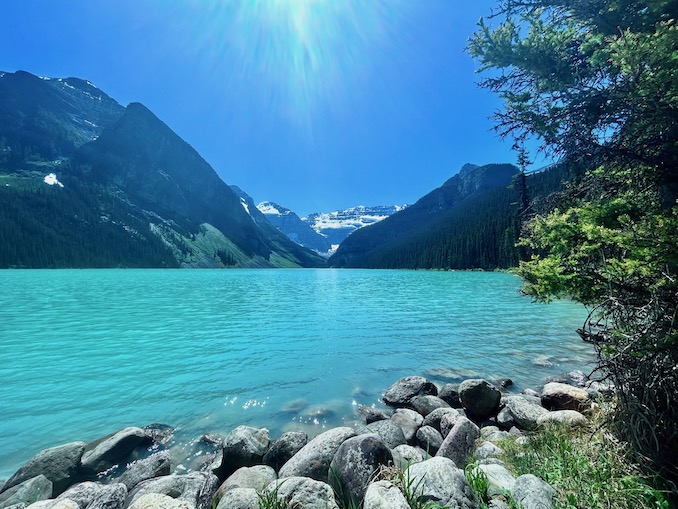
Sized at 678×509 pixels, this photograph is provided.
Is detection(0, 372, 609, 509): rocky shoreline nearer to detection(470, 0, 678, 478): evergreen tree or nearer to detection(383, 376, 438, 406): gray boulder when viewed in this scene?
detection(383, 376, 438, 406): gray boulder

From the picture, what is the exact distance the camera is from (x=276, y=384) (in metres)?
13.0

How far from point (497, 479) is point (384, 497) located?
189 cm

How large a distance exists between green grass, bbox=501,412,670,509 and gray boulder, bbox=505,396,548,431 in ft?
7.84

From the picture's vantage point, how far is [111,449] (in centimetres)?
817

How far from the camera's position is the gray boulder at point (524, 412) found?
8.59 metres

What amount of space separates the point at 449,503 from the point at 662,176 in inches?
262

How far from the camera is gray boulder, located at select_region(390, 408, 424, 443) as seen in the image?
29.5 feet

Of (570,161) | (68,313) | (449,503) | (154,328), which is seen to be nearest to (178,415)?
(449,503)

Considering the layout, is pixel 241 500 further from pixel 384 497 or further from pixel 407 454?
pixel 407 454

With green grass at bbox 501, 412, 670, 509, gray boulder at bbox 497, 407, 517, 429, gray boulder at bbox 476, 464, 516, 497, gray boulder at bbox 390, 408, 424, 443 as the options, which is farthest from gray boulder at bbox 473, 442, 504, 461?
gray boulder at bbox 497, 407, 517, 429

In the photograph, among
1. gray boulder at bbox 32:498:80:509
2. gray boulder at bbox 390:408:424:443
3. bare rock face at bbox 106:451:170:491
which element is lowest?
bare rock face at bbox 106:451:170:491

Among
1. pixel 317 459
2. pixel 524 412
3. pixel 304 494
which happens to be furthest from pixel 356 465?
pixel 524 412

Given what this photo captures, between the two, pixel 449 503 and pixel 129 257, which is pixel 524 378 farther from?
pixel 129 257

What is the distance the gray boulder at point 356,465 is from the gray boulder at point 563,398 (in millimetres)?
6800
